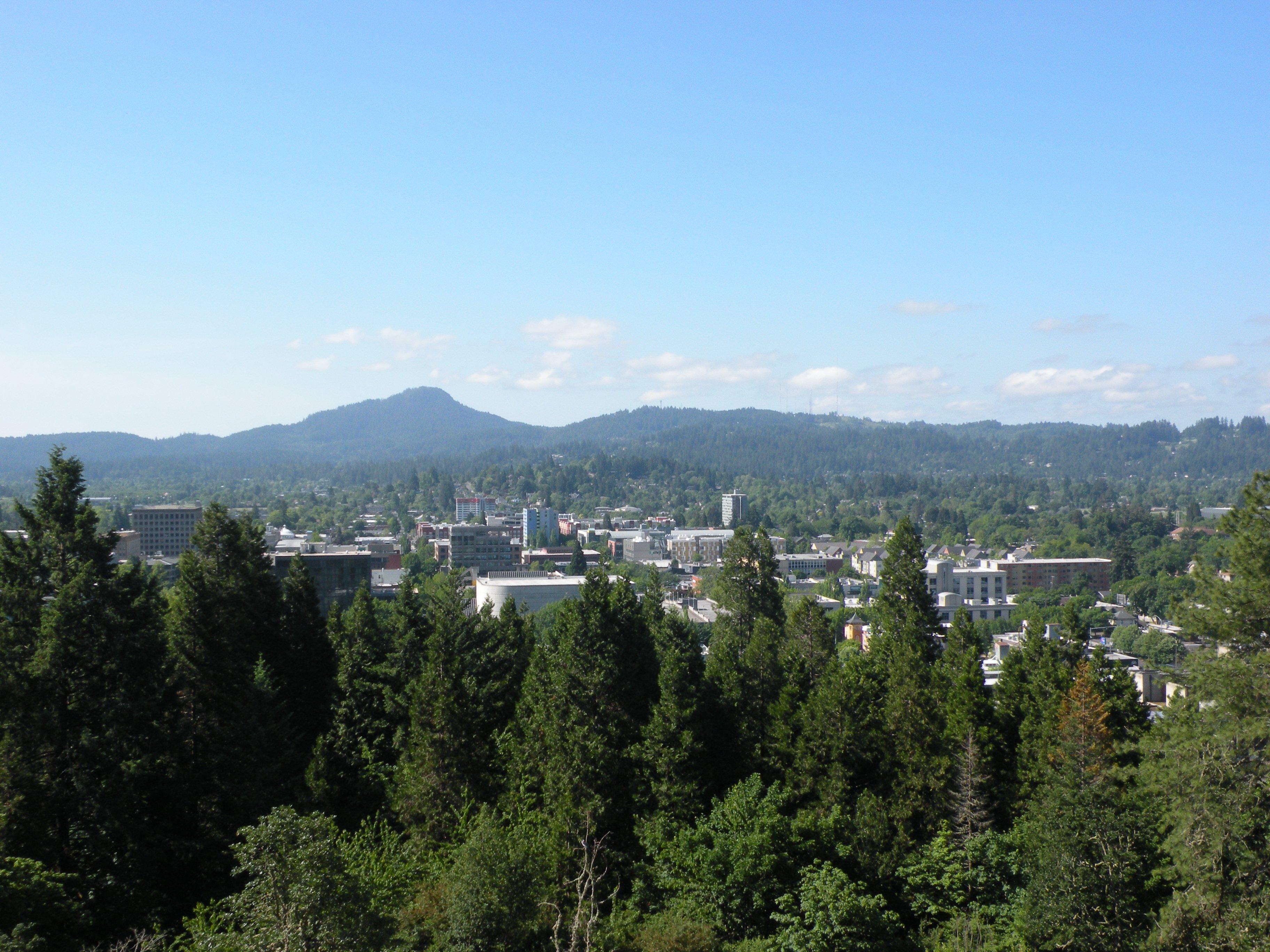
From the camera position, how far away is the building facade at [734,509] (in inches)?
5290

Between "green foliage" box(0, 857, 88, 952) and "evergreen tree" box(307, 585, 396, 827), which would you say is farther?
"evergreen tree" box(307, 585, 396, 827)

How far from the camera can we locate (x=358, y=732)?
1577 cm

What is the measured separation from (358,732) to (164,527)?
79.8m

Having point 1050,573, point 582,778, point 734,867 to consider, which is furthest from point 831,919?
point 1050,573

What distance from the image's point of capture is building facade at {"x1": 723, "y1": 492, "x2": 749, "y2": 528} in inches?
5290

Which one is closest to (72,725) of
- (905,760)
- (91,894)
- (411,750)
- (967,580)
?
(91,894)

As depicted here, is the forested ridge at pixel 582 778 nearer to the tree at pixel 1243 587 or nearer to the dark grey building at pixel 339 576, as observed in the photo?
the tree at pixel 1243 587

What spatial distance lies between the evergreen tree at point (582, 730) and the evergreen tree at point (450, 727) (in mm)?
513

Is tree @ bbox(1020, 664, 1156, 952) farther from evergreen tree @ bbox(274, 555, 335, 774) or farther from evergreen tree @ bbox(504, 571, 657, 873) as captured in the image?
evergreen tree @ bbox(274, 555, 335, 774)

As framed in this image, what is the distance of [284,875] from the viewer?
8.48 m

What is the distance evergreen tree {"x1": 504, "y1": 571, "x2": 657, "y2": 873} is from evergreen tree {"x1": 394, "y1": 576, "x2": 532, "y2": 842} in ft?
1.68

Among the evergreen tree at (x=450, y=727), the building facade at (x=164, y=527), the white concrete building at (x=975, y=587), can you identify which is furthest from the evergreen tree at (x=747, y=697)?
the building facade at (x=164, y=527)

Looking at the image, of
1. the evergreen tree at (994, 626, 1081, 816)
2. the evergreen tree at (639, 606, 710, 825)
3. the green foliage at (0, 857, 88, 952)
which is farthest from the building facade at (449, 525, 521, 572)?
the green foliage at (0, 857, 88, 952)

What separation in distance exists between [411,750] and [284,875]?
5911 millimetres
